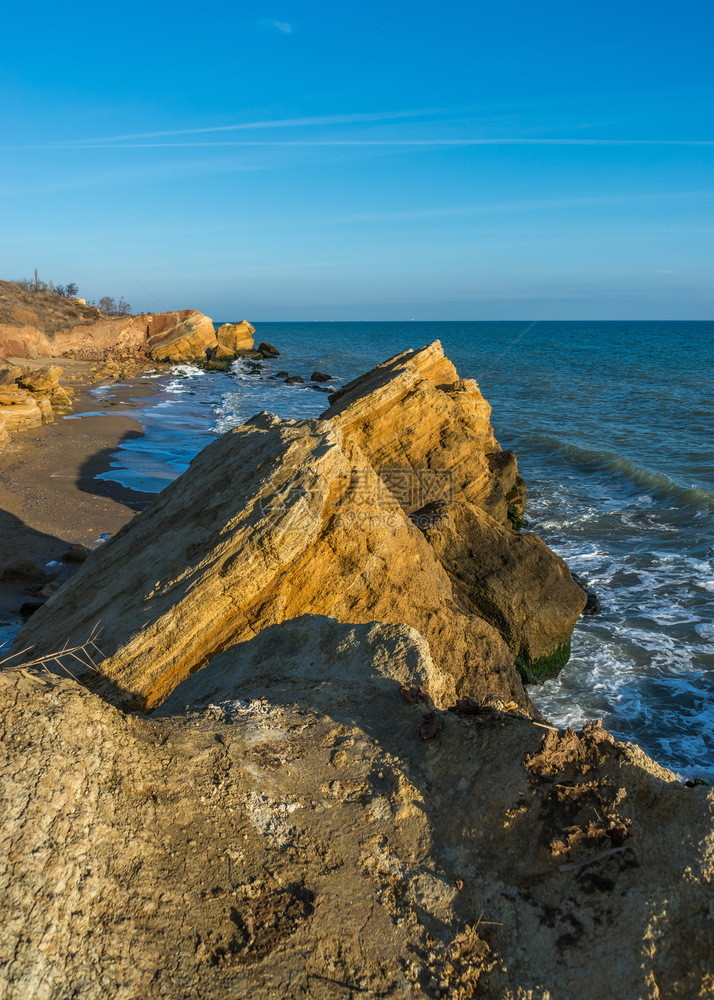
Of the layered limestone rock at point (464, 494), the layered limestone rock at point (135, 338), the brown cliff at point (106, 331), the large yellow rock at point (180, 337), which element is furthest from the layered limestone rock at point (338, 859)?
the large yellow rock at point (180, 337)

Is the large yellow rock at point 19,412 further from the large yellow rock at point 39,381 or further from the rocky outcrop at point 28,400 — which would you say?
the large yellow rock at point 39,381

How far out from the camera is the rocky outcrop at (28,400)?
78.2 feet

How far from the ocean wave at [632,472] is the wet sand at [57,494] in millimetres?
15307

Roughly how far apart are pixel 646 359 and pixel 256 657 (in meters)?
74.2

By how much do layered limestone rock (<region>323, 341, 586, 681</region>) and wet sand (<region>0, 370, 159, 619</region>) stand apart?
596cm

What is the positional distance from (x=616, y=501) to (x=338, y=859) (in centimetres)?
1894

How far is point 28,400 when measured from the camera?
24.9 meters

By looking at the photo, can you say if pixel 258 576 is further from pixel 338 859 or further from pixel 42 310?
pixel 42 310

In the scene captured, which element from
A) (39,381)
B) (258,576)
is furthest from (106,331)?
(258,576)

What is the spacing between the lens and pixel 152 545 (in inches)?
290

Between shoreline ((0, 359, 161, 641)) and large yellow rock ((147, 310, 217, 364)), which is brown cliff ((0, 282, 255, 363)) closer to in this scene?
large yellow rock ((147, 310, 217, 364))

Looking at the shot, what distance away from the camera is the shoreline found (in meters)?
13.3

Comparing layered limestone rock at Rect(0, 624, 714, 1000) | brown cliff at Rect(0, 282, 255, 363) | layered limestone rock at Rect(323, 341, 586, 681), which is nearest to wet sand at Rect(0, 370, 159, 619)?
layered limestone rock at Rect(323, 341, 586, 681)

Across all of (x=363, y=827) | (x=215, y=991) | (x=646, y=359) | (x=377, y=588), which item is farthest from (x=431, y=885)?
(x=646, y=359)
